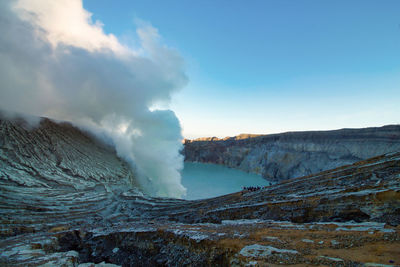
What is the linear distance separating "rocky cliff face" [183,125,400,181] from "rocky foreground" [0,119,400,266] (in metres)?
23.2

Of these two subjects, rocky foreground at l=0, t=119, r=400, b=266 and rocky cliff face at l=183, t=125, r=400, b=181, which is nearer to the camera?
rocky foreground at l=0, t=119, r=400, b=266

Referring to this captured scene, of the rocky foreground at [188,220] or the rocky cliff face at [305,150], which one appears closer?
the rocky foreground at [188,220]

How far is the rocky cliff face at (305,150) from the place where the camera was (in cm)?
2997

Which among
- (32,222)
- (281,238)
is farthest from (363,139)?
(32,222)

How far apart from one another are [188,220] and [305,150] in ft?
111

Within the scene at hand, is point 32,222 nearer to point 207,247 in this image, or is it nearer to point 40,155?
point 40,155

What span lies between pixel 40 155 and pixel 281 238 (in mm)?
27330

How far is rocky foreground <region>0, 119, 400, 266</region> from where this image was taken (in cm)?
474

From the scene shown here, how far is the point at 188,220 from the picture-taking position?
13.9 metres

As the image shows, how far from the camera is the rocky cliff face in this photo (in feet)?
98.3

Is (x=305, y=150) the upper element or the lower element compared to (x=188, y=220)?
upper

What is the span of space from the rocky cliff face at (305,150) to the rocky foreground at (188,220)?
2317 cm

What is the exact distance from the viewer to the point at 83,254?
29.9ft

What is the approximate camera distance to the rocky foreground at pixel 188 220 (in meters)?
4.74
